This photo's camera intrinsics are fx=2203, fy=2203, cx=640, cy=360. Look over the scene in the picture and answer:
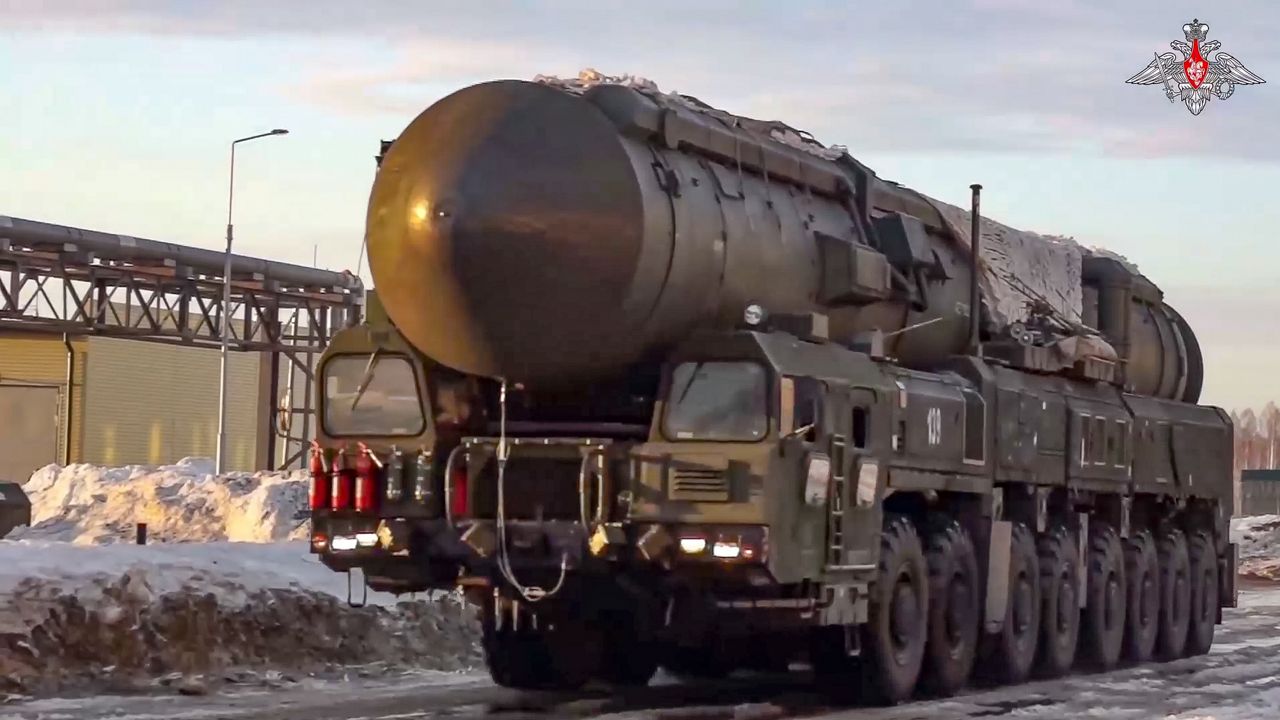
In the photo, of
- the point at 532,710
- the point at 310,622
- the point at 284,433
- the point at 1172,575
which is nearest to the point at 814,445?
the point at 532,710

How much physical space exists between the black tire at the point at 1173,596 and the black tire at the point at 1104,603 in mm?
1713

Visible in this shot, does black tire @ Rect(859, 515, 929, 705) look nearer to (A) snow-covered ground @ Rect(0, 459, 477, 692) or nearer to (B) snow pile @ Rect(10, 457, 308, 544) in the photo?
(A) snow-covered ground @ Rect(0, 459, 477, 692)

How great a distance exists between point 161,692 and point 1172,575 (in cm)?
1277

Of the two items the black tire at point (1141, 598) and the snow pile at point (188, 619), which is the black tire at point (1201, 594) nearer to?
the black tire at point (1141, 598)

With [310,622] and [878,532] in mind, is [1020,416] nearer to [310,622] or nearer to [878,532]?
[878,532]

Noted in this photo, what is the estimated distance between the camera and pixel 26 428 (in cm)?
6519

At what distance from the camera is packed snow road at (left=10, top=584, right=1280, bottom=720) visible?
1535cm

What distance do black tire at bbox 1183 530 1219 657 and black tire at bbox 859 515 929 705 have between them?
28.9 ft

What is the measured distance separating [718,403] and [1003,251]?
7566 millimetres

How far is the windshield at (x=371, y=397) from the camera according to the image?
1580 cm

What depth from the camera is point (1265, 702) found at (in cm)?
1792

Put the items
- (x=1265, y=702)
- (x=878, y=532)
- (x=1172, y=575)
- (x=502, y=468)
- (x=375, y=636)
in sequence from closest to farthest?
(x=502, y=468) → (x=878, y=532) → (x=1265, y=702) → (x=375, y=636) → (x=1172, y=575)

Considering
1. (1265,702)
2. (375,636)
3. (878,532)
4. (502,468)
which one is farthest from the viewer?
(375,636)

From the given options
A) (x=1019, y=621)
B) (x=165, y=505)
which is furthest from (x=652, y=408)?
(x=165, y=505)
